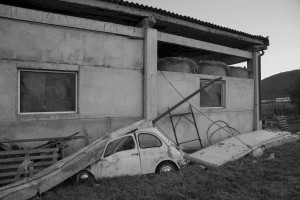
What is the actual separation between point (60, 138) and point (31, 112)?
1.06 m

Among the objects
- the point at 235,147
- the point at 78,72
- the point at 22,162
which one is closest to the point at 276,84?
the point at 235,147

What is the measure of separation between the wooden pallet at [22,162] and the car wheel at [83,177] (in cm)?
81

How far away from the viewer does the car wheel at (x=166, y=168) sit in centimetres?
650

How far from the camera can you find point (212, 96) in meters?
10.5

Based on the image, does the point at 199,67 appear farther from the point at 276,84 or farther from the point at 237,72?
the point at 276,84

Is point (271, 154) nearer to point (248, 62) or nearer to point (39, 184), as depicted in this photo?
point (248, 62)

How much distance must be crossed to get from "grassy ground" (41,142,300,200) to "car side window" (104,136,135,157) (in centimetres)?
72

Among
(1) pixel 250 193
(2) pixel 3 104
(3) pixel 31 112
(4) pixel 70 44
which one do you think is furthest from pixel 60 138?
(1) pixel 250 193

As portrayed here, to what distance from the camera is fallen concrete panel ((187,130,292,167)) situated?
750 cm

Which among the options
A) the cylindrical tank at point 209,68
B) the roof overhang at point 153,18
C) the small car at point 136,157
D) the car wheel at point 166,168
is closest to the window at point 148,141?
the small car at point 136,157

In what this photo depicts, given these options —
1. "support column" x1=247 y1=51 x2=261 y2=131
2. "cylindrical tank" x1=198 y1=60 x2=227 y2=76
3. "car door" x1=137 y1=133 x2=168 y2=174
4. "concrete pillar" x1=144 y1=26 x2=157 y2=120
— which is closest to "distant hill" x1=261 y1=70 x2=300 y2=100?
"support column" x1=247 y1=51 x2=261 y2=131

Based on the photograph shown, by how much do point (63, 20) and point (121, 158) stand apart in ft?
13.9

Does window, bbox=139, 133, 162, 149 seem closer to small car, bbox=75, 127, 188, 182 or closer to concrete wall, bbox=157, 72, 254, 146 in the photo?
small car, bbox=75, 127, 188, 182

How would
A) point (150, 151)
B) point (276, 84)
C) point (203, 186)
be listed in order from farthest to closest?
1. point (276, 84)
2. point (150, 151)
3. point (203, 186)
